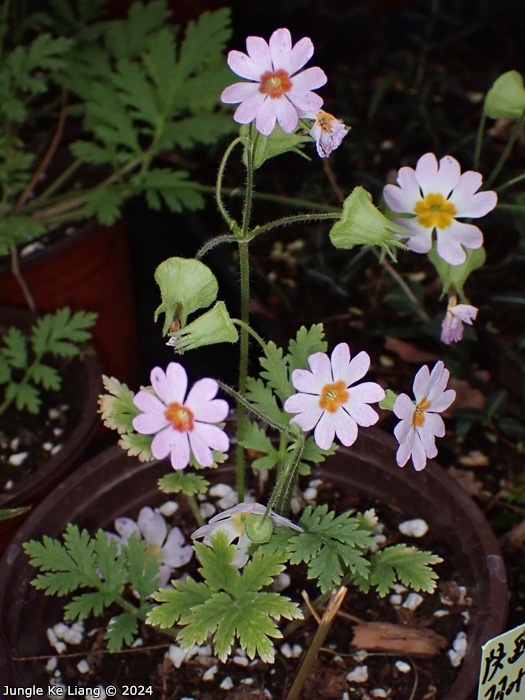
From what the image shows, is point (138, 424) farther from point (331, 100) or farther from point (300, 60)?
point (331, 100)

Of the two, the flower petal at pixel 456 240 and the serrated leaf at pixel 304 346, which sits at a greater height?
the flower petal at pixel 456 240

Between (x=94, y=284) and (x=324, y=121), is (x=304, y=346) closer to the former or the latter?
(x=324, y=121)

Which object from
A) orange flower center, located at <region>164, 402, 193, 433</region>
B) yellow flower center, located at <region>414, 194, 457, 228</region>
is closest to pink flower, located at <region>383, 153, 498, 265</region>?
yellow flower center, located at <region>414, 194, 457, 228</region>

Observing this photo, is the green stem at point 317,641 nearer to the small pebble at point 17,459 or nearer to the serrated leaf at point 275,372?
the serrated leaf at point 275,372

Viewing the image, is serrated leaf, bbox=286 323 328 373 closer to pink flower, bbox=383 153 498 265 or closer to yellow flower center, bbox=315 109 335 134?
pink flower, bbox=383 153 498 265

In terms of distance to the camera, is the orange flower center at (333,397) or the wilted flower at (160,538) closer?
the orange flower center at (333,397)

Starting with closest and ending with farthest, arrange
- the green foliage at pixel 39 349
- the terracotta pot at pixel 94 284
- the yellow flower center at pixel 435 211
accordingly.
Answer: the yellow flower center at pixel 435 211 < the green foliage at pixel 39 349 < the terracotta pot at pixel 94 284

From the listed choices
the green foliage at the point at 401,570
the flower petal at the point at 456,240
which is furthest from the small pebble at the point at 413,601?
the flower petal at the point at 456,240

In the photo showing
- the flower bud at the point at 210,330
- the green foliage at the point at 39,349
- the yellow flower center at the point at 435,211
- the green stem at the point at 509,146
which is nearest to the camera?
the flower bud at the point at 210,330
